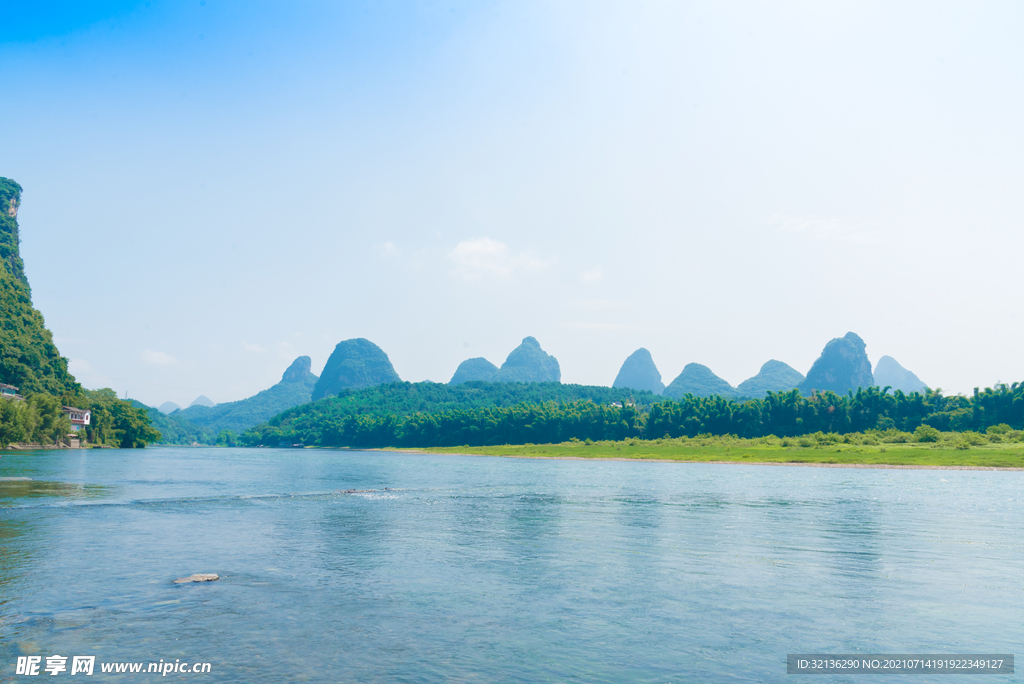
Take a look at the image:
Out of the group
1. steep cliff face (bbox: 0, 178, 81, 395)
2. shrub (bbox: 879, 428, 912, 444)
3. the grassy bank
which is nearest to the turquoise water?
the grassy bank

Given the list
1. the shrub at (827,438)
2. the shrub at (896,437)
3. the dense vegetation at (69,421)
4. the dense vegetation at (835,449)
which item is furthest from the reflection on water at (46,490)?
the shrub at (896,437)

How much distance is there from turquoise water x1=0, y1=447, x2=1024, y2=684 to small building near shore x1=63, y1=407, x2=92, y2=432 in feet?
381

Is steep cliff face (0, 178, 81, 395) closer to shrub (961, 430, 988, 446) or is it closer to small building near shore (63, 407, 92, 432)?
small building near shore (63, 407, 92, 432)

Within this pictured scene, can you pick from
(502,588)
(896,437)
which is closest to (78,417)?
(502,588)

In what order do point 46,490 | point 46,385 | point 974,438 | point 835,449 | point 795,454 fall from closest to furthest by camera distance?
point 46,490 → point 974,438 → point 795,454 → point 835,449 → point 46,385

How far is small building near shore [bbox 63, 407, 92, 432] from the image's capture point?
135000mm

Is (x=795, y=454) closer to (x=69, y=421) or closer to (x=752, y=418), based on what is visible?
(x=752, y=418)

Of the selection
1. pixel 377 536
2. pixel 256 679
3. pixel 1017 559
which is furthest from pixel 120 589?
pixel 1017 559

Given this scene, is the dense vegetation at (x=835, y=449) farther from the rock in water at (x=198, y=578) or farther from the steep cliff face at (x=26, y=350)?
the steep cliff face at (x=26, y=350)

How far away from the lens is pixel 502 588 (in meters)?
18.1

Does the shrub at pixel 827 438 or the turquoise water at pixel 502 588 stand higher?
the shrub at pixel 827 438

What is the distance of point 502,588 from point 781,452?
9210 centimetres

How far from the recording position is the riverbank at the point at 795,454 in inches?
2977

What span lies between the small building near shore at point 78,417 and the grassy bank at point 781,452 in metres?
A: 83.8
